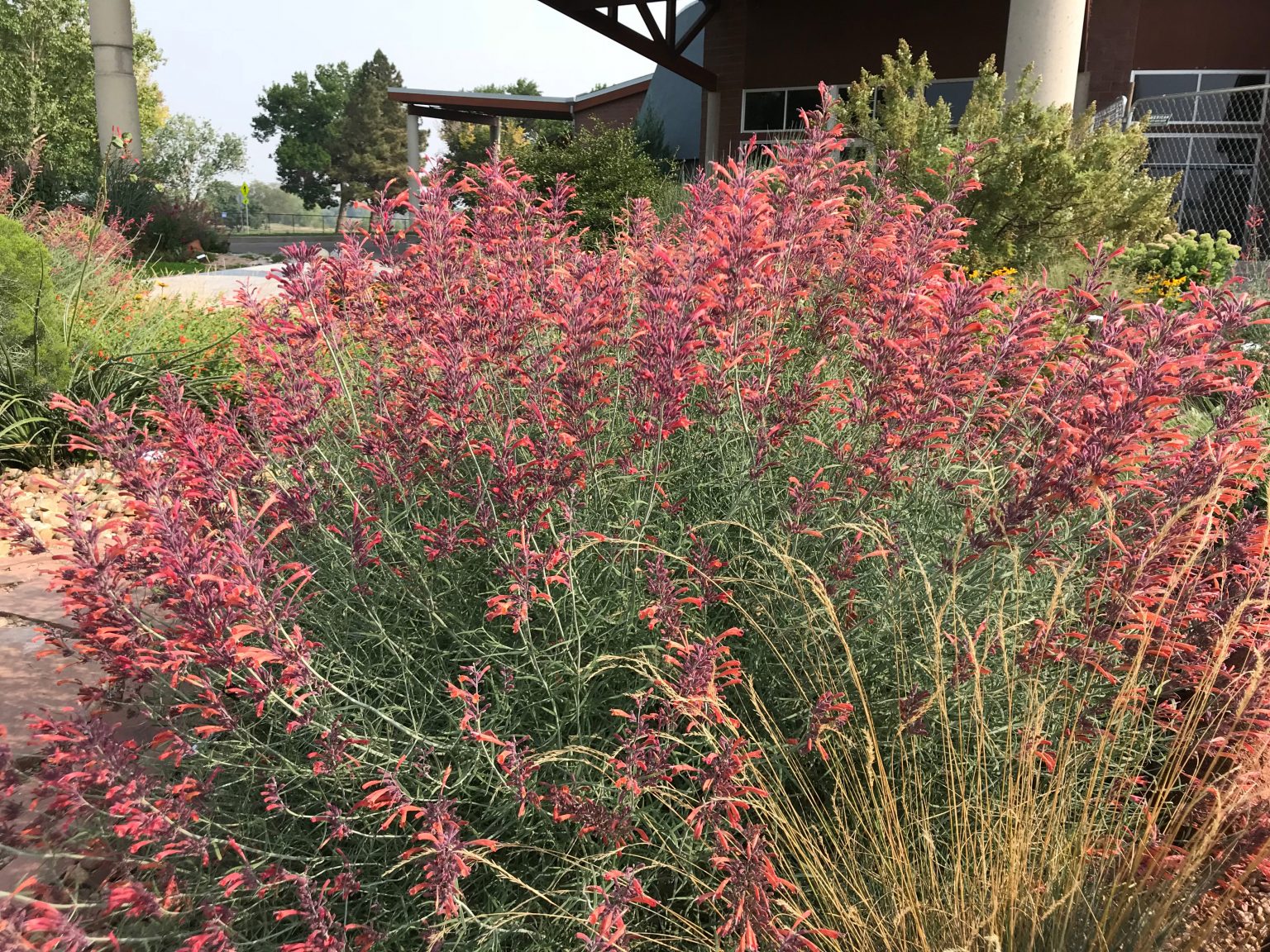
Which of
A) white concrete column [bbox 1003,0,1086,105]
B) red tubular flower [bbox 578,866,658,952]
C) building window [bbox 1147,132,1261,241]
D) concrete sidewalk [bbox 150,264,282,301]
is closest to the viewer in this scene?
red tubular flower [bbox 578,866,658,952]

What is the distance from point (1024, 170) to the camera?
687cm

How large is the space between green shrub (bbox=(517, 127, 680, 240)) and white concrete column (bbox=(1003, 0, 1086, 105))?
17.5 ft

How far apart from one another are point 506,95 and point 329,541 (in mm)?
26382

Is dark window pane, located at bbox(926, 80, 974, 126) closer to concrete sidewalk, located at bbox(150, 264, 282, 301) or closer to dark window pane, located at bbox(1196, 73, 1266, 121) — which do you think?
dark window pane, located at bbox(1196, 73, 1266, 121)

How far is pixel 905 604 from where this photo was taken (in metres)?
2.12

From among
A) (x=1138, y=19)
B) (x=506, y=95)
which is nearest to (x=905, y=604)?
(x=1138, y=19)

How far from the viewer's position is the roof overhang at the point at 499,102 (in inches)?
963

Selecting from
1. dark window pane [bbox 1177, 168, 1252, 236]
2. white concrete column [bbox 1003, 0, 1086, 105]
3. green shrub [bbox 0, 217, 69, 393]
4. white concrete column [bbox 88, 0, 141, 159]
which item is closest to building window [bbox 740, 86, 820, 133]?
dark window pane [bbox 1177, 168, 1252, 236]

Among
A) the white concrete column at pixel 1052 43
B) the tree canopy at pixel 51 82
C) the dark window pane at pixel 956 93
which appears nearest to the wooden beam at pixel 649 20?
the dark window pane at pixel 956 93

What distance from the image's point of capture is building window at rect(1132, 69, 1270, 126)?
46.8 feet

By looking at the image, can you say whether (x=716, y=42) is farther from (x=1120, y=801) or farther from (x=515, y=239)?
(x=1120, y=801)

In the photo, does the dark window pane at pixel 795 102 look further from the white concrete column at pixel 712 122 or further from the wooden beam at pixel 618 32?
the wooden beam at pixel 618 32

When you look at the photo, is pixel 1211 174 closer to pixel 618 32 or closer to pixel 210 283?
pixel 618 32

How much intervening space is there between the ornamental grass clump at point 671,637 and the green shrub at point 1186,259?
8.36m
